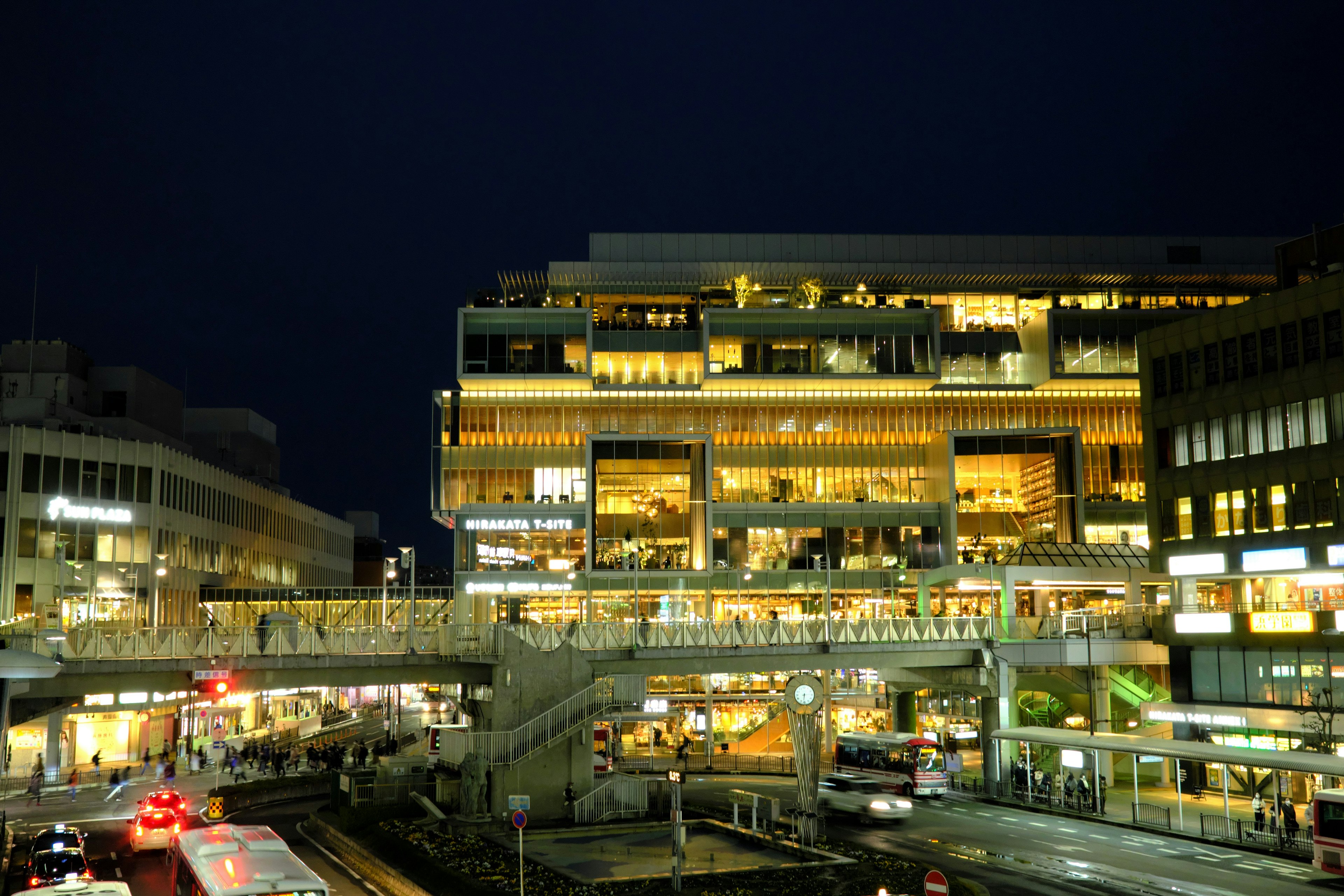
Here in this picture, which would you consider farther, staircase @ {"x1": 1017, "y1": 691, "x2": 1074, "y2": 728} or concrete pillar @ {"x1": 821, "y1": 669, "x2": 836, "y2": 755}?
staircase @ {"x1": 1017, "y1": 691, "x2": 1074, "y2": 728}

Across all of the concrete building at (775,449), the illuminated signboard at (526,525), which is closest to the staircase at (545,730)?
the concrete building at (775,449)

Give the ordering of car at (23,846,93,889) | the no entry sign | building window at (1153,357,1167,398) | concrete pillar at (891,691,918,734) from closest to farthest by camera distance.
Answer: the no entry sign, car at (23,846,93,889), building window at (1153,357,1167,398), concrete pillar at (891,691,918,734)

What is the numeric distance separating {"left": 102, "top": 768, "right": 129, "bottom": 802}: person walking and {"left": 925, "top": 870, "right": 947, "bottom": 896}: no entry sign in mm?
47804

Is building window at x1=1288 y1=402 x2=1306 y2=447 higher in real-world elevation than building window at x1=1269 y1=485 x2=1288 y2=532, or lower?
higher

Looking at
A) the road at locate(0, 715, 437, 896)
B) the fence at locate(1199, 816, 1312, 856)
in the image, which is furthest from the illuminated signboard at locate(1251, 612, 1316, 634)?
the road at locate(0, 715, 437, 896)

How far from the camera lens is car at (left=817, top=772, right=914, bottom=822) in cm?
4428

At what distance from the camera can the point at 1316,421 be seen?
5347 centimetres

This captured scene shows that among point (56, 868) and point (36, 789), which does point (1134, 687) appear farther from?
point (36, 789)

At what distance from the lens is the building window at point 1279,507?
55.5 metres

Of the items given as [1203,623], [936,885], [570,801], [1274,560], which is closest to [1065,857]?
[570,801]

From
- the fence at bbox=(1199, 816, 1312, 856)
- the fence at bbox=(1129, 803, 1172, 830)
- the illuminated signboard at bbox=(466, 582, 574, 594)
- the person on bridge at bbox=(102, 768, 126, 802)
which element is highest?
the illuminated signboard at bbox=(466, 582, 574, 594)

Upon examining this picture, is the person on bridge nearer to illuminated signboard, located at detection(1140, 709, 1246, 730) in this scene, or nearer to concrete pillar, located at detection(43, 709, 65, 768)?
concrete pillar, located at detection(43, 709, 65, 768)

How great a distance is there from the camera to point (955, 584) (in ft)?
263

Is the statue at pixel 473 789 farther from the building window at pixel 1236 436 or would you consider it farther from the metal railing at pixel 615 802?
the building window at pixel 1236 436
